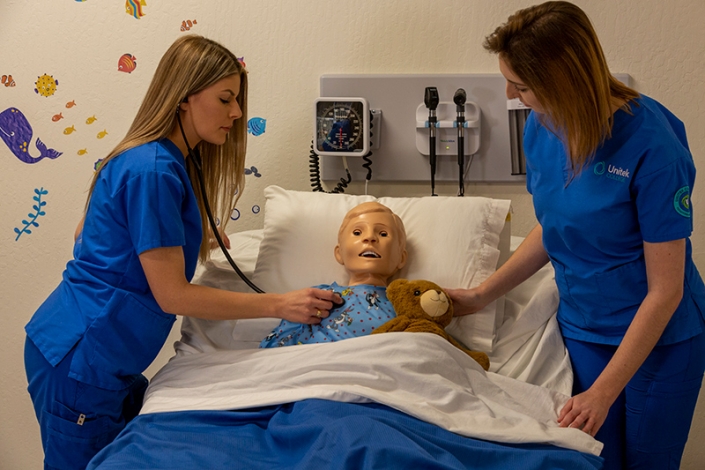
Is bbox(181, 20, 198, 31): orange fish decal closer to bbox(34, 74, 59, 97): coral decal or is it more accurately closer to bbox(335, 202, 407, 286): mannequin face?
bbox(34, 74, 59, 97): coral decal

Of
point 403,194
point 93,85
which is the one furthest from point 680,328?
point 93,85

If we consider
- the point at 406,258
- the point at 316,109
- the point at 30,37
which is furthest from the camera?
the point at 30,37

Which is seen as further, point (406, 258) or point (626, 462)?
point (406, 258)

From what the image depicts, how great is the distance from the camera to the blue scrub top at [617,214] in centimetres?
129

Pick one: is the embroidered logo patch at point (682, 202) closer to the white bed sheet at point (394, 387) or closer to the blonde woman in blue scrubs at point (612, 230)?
the blonde woman in blue scrubs at point (612, 230)

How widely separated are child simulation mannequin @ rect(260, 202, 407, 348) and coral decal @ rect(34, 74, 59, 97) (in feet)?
3.60

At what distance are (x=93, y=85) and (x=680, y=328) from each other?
71.5 inches

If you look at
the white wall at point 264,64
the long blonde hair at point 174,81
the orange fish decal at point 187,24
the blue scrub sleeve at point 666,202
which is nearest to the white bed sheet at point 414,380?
the blue scrub sleeve at point 666,202

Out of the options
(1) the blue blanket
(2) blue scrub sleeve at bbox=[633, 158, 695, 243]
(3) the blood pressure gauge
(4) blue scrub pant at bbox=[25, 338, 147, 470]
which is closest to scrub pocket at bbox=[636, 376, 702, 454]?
(1) the blue blanket

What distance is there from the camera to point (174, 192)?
1.42m

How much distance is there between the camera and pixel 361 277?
1710mm

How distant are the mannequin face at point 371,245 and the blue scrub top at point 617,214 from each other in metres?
0.37

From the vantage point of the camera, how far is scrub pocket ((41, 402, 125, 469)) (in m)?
1.43

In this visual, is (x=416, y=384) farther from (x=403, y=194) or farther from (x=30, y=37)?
(x=30, y=37)
